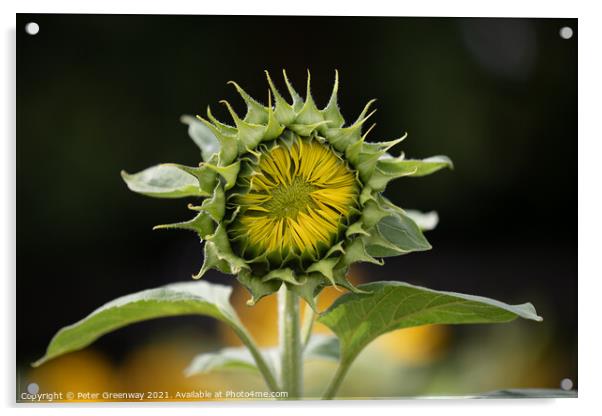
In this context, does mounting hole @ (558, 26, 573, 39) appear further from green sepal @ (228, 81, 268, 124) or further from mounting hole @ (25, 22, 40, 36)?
mounting hole @ (25, 22, 40, 36)

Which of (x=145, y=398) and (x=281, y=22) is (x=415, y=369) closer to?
(x=145, y=398)

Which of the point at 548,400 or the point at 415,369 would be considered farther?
the point at 415,369

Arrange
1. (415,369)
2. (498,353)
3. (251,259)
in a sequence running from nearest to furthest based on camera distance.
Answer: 1. (251,259)
2. (415,369)
3. (498,353)

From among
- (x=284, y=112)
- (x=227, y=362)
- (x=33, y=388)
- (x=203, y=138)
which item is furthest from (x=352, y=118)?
(x=33, y=388)

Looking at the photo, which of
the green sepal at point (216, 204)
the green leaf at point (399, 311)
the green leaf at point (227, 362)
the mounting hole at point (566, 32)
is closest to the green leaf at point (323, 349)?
the green leaf at point (227, 362)

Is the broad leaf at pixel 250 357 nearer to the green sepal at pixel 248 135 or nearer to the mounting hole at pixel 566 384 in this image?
the green sepal at pixel 248 135

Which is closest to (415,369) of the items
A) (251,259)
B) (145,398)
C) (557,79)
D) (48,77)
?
(145,398)
